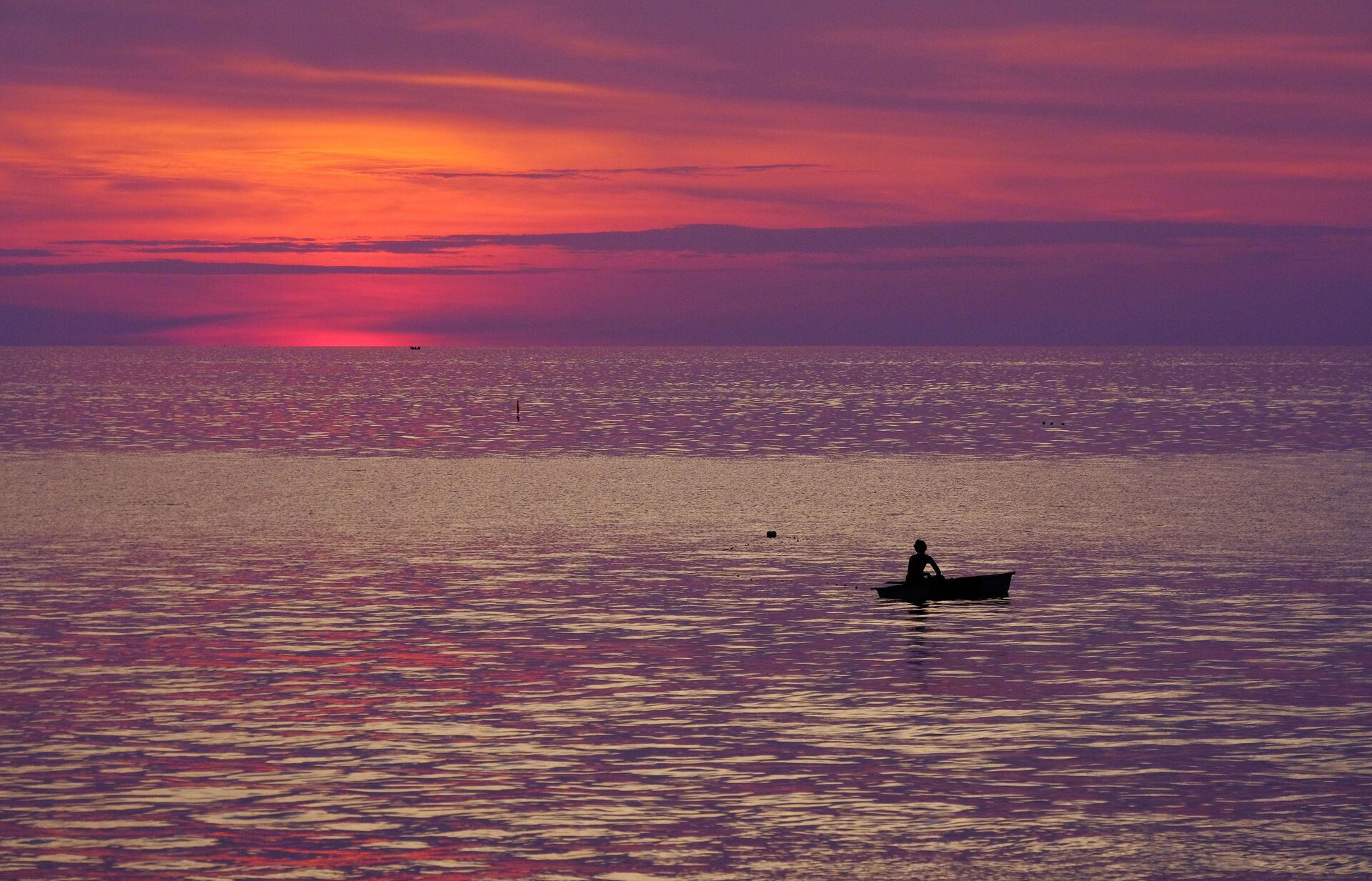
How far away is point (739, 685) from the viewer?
35156 mm

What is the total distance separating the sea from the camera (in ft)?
77.6

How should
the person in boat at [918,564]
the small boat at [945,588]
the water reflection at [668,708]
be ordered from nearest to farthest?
1. the water reflection at [668,708]
2. the small boat at [945,588]
3. the person in boat at [918,564]

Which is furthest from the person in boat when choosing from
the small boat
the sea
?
the sea

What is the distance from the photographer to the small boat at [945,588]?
1861 inches

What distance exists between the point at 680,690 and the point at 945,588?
14829mm

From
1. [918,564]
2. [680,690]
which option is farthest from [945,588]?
[680,690]

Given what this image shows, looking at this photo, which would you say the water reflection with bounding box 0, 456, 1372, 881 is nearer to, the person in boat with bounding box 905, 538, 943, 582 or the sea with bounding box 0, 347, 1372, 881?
the sea with bounding box 0, 347, 1372, 881

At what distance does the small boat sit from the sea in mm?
546

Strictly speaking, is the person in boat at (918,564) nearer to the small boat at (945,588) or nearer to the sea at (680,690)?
the small boat at (945,588)

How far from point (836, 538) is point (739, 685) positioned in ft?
102

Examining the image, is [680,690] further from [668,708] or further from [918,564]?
[918,564]

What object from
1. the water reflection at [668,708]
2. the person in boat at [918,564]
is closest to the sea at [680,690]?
the water reflection at [668,708]

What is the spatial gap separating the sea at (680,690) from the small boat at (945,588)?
55cm

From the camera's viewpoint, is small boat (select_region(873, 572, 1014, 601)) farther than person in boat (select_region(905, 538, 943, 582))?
No
